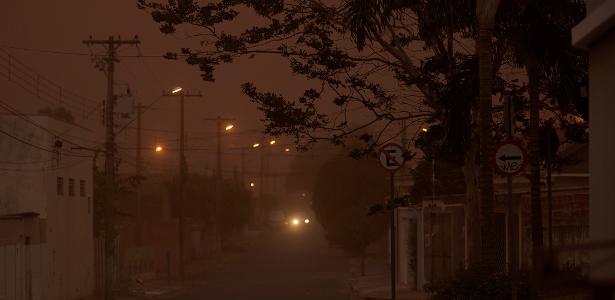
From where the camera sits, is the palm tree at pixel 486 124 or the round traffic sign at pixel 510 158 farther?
the palm tree at pixel 486 124

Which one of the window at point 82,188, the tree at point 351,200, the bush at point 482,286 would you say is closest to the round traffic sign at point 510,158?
the bush at point 482,286

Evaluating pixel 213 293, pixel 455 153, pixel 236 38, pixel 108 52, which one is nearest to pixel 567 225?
pixel 455 153

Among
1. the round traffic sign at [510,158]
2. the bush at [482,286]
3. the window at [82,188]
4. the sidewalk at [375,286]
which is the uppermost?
the round traffic sign at [510,158]

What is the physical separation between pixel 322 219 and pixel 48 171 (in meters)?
A: 34.9

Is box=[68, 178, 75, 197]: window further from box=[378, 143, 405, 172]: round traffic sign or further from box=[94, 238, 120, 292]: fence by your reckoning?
box=[378, 143, 405, 172]: round traffic sign

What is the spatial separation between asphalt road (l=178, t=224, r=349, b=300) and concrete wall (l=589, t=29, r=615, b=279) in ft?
63.1

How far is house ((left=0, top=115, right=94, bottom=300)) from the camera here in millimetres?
28375

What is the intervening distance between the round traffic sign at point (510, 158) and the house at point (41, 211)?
1874cm

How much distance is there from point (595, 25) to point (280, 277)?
32.6 metres

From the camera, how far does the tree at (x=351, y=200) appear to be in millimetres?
54719

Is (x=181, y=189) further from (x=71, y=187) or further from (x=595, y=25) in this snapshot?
(x=595, y=25)

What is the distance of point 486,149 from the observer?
637 inches

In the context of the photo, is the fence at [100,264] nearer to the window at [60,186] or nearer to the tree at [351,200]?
the window at [60,186]

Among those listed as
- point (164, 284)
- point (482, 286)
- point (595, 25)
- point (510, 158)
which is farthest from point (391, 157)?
point (164, 284)
